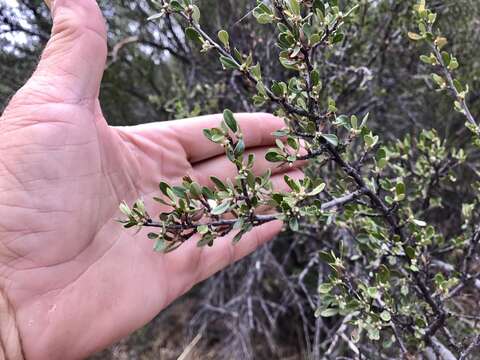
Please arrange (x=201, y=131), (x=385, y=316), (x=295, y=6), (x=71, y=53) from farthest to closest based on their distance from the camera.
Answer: (x=201, y=131) < (x=71, y=53) < (x=385, y=316) < (x=295, y=6)

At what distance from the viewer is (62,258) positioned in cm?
122

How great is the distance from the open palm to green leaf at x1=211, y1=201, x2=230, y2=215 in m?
0.47

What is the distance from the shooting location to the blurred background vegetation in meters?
1.89

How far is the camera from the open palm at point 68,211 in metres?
1.17

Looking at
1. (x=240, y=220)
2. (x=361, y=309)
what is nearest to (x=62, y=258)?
(x=240, y=220)

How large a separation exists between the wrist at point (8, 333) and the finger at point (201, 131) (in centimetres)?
60

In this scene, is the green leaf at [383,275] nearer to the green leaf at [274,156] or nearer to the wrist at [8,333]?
the green leaf at [274,156]

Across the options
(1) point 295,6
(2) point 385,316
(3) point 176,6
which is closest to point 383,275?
(2) point 385,316

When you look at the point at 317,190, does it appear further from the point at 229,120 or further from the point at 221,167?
the point at 221,167

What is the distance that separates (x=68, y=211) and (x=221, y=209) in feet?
1.59

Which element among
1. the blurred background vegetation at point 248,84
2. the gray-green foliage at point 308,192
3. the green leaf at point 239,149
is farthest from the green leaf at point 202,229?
the blurred background vegetation at point 248,84

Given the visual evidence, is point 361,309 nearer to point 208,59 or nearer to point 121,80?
point 208,59

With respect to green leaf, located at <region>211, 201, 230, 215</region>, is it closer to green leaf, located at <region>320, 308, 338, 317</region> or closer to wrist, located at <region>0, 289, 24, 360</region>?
green leaf, located at <region>320, 308, 338, 317</region>

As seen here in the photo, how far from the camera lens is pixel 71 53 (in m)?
1.15
